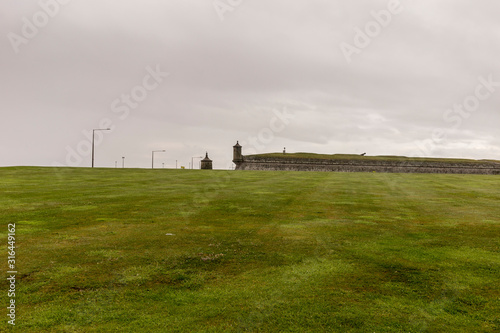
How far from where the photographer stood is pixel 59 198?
1365cm

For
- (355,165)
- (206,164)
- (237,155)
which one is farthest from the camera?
(355,165)

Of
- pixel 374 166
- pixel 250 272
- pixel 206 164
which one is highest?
pixel 374 166

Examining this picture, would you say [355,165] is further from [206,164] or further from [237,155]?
[206,164]

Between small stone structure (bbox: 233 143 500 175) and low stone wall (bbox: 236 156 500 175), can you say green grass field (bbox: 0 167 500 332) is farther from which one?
low stone wall (bbox: 236 156 500 175)

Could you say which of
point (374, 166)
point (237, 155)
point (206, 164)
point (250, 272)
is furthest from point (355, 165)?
point (250, 272)

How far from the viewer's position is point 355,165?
6034 centimetres

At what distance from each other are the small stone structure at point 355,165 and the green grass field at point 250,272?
156 ft

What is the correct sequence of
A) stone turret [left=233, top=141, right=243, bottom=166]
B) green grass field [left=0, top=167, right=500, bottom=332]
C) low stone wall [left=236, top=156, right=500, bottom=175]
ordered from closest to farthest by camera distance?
1. green grass field [left=0, top=167, right=500, bottom=332]
2. stone turret [left=233, top=141, right=243, bottom=166]
3. low stone wall [left=236, top=156, right=500, bottom=175]

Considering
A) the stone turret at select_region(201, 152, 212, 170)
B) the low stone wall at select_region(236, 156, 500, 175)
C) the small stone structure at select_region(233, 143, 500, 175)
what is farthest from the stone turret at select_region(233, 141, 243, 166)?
the stone turret at select_region(201, 152, 212, 170)

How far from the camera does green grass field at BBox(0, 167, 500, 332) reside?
408 centimetres

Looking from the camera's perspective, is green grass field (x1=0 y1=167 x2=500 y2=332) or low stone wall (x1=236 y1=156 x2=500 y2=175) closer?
green grass field (x1=0 y1=167 x2=500 y2=332)

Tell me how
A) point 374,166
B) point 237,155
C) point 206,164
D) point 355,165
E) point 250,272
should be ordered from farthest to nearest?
point 355,165 < point 374,166 < point 237,155 < point 206,164 < point 250,272

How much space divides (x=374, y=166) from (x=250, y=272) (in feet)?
193

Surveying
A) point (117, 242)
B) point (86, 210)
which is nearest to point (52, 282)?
point (117, 242)
